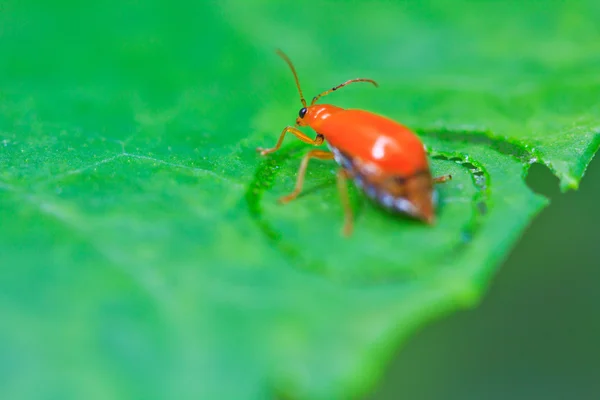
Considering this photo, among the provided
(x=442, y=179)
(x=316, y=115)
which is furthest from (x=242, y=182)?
(x=442, y=179)

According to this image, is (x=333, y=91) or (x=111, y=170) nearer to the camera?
(x=111, y=170)

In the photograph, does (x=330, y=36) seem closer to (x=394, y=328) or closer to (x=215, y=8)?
(x=215, y=8)

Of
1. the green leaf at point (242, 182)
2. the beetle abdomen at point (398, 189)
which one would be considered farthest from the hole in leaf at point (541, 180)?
the beetle abdomen at point (398, 189)

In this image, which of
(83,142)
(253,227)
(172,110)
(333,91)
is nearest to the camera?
(253,227)

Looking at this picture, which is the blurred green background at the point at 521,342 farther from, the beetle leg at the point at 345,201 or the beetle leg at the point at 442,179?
the beetle leg at the point at 345,201

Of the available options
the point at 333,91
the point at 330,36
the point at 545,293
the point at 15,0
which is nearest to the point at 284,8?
the point at 330,36

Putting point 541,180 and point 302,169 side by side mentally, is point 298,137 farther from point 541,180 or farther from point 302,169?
point 541,180
